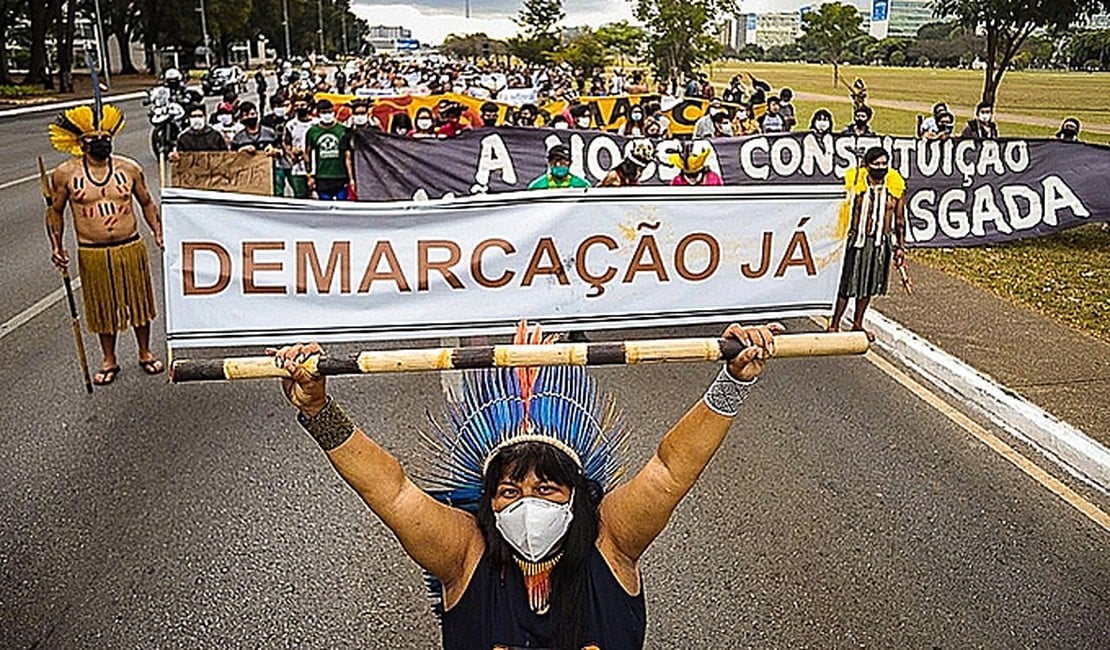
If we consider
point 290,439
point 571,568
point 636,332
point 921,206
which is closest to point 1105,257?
point 921,206

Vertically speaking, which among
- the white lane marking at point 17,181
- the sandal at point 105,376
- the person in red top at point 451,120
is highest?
the person in red top at point 451,120

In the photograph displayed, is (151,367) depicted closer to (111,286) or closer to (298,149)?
(111,286)

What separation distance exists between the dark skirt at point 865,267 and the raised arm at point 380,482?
19.9 feet

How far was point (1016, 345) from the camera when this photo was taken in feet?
25.8

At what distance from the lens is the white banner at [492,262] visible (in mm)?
4426

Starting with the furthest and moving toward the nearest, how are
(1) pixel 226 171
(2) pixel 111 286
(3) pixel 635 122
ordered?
(3) pixel 635 122, (1) pixel 226 171, (2) pixel 111 286

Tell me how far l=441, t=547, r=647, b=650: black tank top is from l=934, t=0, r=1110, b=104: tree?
16.2m

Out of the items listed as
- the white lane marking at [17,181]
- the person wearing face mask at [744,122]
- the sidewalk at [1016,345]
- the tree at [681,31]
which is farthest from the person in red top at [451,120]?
the tree at [681,31]

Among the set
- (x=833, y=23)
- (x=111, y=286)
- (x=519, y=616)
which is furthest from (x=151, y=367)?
(x=833, y=23)

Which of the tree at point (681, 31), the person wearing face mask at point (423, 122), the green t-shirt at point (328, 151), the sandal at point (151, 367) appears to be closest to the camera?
the sandal at point (151, 367)

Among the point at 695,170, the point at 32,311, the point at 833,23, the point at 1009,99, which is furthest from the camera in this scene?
the point at 833,23

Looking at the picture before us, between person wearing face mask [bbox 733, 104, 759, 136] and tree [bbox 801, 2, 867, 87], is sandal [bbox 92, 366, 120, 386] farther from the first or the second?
tree [bbox 801, 2, 867, 87]

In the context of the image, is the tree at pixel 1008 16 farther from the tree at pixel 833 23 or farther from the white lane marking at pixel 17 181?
the tree at pixel 833 23

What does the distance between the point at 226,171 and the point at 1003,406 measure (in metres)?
8.60
